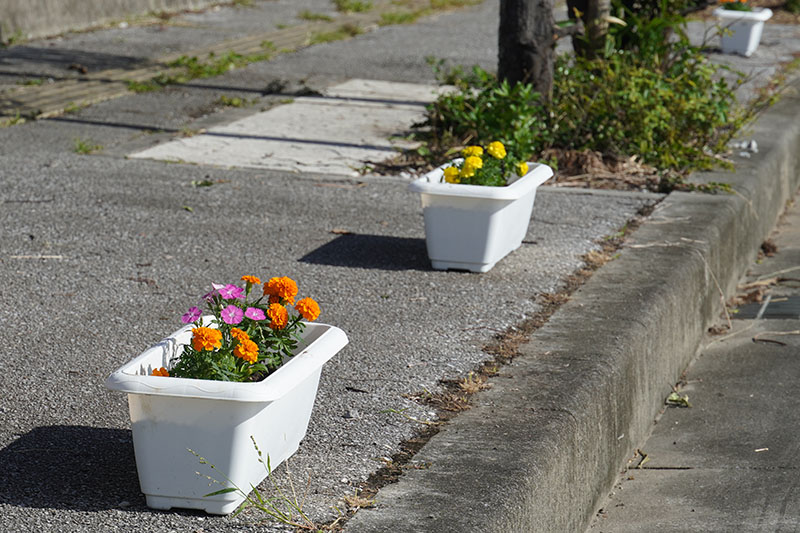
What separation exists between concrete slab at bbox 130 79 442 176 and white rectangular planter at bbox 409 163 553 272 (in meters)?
1.76

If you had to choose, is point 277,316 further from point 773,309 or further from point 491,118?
point 491,118

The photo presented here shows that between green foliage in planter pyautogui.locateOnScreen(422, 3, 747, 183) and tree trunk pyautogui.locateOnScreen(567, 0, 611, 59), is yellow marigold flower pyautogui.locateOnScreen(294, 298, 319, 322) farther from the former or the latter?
tree trunk pyautogui.locateOnScreen(567, 0, 611, 59)

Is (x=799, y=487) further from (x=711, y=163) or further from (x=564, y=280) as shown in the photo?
(x=711, y=163)

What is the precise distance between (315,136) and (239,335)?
448 centimetres

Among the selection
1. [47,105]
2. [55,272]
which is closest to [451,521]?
[55,272]

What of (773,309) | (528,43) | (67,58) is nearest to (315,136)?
(528,43)

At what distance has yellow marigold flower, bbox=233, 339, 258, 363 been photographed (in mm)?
2391

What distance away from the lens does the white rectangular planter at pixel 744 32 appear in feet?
36.1

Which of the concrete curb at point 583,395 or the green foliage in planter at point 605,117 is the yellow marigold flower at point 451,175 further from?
the green foliage in planter at point 605,117

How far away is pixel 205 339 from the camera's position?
2359 mm

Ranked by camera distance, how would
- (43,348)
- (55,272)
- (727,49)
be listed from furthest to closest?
(727,49) → (55,272) → (43,348)

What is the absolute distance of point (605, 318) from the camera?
12.0 ft

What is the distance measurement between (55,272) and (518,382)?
201 centimetres

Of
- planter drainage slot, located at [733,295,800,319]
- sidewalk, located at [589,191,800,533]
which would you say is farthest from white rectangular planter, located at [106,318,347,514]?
planter drainage slot, located at [733,295,800,319]
